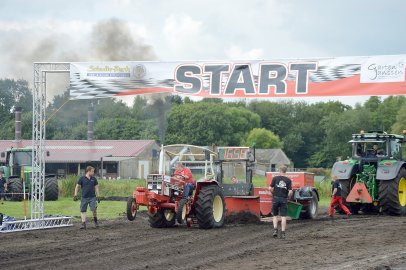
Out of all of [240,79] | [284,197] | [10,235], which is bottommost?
[10,235]

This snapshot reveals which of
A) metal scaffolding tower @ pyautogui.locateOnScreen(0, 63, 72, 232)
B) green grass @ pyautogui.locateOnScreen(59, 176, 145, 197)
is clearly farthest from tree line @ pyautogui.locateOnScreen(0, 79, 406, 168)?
metal scaffolding tower @ pyautogui.locateOnScreen(0, 63, 72, 232)

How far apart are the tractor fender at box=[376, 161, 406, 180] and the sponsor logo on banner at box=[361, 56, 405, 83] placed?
14.3 ft

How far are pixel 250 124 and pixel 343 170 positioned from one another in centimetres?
6896

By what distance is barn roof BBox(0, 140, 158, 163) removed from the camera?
66000mm

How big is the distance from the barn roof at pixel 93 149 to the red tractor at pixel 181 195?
1881 inches

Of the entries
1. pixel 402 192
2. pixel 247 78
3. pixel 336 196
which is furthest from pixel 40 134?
pixel 402 192

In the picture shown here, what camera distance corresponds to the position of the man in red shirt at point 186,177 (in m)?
17.6

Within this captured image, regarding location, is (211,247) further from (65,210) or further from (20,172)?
(20,172)

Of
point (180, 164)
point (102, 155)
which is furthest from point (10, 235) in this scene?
point (102, 155)

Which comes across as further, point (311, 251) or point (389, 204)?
point (389, 204)

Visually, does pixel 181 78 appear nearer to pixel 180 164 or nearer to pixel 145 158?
pixel 180 164

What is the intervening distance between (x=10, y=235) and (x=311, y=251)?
759 centimetres

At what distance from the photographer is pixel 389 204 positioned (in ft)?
70.7

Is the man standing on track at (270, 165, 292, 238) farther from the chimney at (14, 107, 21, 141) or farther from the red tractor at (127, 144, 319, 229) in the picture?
the chimney at (14, 107, 21, 141)
